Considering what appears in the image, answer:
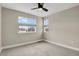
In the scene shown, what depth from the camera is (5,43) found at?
3604 millimetres

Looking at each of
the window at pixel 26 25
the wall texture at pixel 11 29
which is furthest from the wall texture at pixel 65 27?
the wall texture at pixel 11 29

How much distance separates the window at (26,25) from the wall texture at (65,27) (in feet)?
4.45

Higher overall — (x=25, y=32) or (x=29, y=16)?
(x=29, y=16)

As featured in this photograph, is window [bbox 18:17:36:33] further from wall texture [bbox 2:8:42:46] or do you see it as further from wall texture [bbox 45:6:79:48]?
wall texture [bbox 45:6:79:48]

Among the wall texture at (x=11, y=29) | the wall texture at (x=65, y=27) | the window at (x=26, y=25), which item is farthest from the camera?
the window at (x=26, y=25)

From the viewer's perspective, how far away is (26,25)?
476 centimetres

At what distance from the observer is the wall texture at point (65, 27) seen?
3.42 meters

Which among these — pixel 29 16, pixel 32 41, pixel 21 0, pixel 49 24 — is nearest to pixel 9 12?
pixel 29 16

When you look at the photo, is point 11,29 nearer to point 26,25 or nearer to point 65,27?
point 26,25

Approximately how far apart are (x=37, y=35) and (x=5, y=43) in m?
2.52

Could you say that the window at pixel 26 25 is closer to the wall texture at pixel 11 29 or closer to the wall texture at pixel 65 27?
the wall texture at pixel 11 29

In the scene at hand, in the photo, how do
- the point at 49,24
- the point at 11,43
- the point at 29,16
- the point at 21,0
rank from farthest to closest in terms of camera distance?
1. the point at 49,24
2. the point at 29,16
3. the point at 11,43
4. the point at 21,0

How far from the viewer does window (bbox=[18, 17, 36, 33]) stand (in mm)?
4406

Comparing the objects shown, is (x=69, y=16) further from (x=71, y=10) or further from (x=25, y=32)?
(x=25, y=32)
